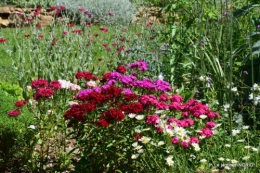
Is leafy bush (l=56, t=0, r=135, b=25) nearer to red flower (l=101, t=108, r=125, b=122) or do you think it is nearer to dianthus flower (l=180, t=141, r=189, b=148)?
red flower (l=101, t=108, r=125, b=122)

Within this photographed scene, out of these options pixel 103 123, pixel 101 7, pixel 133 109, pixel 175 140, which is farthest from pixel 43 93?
pixel 101 7

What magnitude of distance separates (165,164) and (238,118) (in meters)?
1.39

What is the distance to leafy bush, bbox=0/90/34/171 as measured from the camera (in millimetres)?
3908

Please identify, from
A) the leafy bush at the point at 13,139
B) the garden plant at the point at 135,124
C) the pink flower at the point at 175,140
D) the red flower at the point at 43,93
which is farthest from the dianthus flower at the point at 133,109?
the leafy bush at the point at 13,139

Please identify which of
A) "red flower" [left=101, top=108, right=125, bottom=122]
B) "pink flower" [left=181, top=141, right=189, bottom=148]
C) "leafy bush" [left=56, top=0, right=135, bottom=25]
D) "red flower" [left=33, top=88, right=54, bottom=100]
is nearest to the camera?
"pink flower" [left=181, top=141, right=189, bottom=148]

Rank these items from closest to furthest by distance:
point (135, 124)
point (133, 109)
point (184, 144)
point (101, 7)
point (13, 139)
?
point (184, 144) < point (133, 109) < point (135, 124) < point (13, 139) < point (101, 7)

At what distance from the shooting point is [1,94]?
15.1 feet

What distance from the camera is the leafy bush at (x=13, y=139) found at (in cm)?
391

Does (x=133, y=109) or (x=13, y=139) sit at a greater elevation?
(x=133, y=109)

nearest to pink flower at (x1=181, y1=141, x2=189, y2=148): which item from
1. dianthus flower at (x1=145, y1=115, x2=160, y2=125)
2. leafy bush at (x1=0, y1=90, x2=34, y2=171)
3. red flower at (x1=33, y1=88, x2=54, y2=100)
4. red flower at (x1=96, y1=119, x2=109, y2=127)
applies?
dianthus flower at (x1=145, y1=115, x2=160, y2=125)

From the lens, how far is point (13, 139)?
13.0ft

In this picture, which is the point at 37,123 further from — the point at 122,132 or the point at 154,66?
the point at 154,66

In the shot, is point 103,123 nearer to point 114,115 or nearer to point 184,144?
point 114,115

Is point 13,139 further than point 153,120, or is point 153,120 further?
point 13,139
